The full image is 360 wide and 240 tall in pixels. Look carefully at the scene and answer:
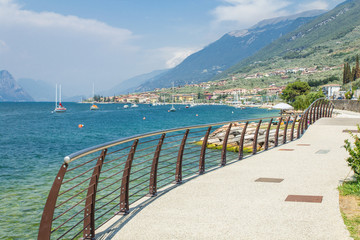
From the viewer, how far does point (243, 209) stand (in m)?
5.68

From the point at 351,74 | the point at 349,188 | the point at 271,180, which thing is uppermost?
the point at 351,74

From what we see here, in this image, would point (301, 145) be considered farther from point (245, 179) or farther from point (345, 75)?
point (345, 75)

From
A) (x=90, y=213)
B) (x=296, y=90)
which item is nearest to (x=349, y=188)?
(x=90, y=213)

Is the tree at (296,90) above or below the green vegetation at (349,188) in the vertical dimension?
above

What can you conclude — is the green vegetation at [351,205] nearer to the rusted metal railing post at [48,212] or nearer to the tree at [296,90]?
the rusted metal railing post at [48,212]

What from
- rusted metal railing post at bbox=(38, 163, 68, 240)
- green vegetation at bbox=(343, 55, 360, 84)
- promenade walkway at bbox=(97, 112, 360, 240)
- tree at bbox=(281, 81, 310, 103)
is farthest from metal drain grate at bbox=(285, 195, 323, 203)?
green vegetation at bbox=(343, 55, 360, 84)

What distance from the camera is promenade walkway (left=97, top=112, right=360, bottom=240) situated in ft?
15.3

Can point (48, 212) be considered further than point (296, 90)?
No

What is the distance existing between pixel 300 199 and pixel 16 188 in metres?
13.5

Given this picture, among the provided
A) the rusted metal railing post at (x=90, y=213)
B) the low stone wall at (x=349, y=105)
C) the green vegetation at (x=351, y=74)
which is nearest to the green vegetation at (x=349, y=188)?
the rusted metal railing post at (x=90, y=213)

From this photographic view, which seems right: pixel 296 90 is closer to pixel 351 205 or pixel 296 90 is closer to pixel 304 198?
pixel 304 198

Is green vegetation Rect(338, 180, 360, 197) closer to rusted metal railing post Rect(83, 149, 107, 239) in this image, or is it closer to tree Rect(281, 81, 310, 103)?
rusted metal railing post Rect(83, 149, 107, 239)

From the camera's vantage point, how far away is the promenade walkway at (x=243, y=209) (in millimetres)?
4652

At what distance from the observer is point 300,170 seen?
9.08m
